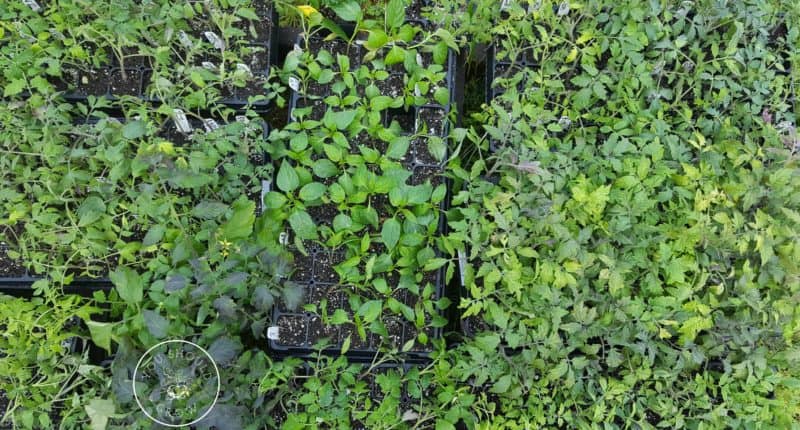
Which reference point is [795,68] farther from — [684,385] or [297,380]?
[297,380]

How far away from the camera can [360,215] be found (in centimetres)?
189

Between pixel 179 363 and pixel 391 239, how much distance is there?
766mm

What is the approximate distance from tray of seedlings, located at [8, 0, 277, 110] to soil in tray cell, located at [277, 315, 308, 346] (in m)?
0.83

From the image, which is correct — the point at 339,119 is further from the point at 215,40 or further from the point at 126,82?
the point at 126,82

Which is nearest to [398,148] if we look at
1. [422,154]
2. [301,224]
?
[422,154]

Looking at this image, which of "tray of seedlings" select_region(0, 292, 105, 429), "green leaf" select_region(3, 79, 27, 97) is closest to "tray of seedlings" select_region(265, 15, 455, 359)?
"tray of seedlings" select_region(0, 292, 105, 429)

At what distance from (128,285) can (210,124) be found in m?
0.66

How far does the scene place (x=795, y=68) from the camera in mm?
2174

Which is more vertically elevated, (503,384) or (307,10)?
(307,10)

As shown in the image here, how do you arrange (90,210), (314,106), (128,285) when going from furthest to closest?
(314,106) → (90,210) → (128,285)

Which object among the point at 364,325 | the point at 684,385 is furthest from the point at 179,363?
the point at 684,385

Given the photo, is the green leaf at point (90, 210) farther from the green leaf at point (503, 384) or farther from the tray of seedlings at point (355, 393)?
the green leaf at point (503, 384)

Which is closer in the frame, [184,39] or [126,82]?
[184,39]

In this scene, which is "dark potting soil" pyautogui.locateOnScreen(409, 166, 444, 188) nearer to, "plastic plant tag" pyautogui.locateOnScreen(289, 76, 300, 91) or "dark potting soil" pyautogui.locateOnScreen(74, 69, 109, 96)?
"plastic plant tag" pyautogui.locateOnScreen(289, 76, 300, 91)
